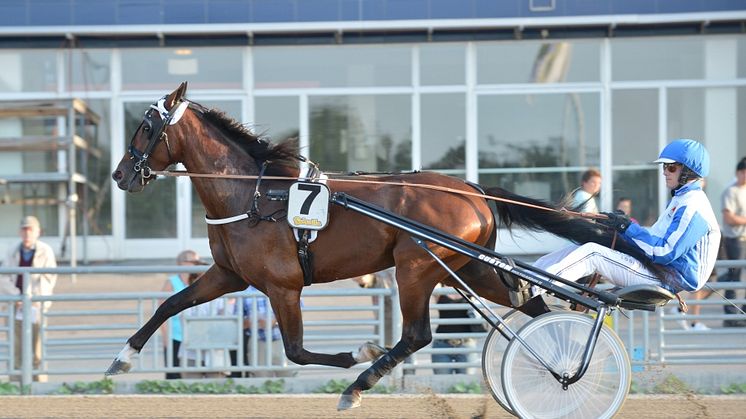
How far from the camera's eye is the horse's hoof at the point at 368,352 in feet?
18.2

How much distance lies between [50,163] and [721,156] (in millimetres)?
9156

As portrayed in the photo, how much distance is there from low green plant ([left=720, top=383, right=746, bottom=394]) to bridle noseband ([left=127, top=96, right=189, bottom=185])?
4518 millimetres

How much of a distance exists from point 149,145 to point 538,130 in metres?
8.17

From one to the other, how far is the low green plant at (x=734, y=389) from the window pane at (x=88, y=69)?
9.02 m

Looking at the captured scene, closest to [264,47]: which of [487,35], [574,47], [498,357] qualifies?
[487,35]

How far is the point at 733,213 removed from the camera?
1002cm

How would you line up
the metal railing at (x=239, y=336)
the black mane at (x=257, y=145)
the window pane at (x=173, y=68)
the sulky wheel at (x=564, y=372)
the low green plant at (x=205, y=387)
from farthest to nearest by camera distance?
the window pane at (x=173, y=68)
the metal railing at (x=239, y=336)
the low green plant at (x=205, y=387)
the black mane at (x=257, y=145)
the sulky wheel at (x=564, y=372)

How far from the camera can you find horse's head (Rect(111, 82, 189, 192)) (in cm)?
562

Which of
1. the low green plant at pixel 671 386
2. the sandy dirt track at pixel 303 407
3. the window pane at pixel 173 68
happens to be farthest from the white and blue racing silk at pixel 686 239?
the window pane at pixel 173 68

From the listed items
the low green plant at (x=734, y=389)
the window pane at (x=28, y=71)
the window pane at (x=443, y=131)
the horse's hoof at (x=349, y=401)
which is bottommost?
the low green plant at (x=734, y=389)

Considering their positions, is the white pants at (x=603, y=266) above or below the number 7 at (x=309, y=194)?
below

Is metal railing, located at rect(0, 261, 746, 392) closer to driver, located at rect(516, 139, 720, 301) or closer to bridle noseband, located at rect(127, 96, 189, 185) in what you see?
bridle noseband, located at rect(127, 96, 189, 185)

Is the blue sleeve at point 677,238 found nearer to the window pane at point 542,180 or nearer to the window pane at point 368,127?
the window pane at point 542,180

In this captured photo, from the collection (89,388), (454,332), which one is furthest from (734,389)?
(89,388)
